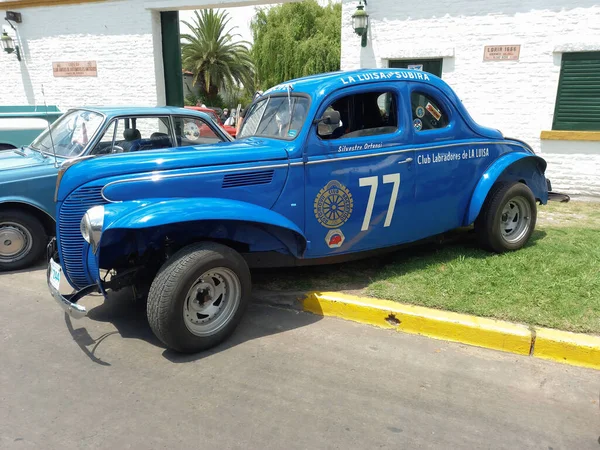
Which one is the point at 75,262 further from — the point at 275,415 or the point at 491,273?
the point at 491,273

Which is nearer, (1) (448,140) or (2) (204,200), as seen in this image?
(2) (204,200)

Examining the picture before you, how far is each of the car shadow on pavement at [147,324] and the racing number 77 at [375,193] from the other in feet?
3.27

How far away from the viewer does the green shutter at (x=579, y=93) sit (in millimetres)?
8070

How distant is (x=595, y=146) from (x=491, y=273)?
17.4 ft

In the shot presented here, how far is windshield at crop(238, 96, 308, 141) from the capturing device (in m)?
4.14

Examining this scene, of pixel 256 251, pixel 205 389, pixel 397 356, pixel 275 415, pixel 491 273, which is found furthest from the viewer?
pixel 491 273

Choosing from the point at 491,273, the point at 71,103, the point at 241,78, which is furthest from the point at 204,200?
the point at 241,78

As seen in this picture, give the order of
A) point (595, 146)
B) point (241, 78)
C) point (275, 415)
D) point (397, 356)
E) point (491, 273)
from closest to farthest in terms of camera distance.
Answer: point (275, 415), point (397, 356), point (491, 273), point (595, 146), point (241, 78)

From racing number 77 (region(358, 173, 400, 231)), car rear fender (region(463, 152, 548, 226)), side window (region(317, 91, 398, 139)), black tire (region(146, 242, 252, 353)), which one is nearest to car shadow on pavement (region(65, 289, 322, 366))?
black tire (region(146, 242, 252, 353))

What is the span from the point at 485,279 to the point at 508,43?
19.1 ft

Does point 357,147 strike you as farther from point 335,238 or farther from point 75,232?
point 75,232

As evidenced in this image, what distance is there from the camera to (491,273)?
181 inches

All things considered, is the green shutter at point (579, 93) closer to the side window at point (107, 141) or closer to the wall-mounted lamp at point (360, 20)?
the wall-mounted lamp at point (360, 20)

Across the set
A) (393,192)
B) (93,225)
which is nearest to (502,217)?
(393,192)
